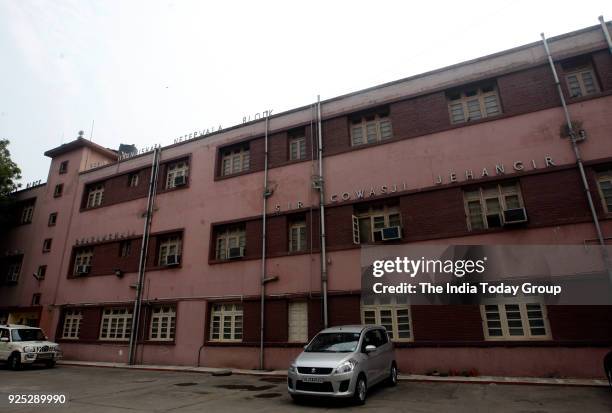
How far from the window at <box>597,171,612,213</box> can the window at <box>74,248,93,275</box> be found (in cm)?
2518

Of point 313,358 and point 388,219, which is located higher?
point 388,219

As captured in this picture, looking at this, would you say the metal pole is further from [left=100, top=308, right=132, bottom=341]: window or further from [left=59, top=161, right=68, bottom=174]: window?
[left=59, top=161, right=68, bottom=174]: window

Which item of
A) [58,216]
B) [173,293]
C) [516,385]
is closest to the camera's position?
[516,385]

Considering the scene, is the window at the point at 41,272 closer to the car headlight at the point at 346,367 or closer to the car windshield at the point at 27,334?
the car windshield at the point at 27,334

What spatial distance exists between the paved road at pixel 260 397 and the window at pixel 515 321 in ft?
6.62

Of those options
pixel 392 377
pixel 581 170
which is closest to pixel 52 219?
pixel 392 377

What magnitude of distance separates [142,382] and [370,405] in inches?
346

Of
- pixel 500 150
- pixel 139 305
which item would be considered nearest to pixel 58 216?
pixel 139 305

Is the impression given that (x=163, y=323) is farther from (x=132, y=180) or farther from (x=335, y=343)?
(x=335, y=343)

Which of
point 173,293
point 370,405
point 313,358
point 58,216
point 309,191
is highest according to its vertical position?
point 58,216

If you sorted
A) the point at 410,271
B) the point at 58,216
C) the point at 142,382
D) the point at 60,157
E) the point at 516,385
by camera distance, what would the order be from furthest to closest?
the point at 60,157 → the point at 58,216 → the point at 410,271 → the point at 142,382 → the point at 516,385

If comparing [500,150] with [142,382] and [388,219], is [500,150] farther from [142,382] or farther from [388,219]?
[142,382]

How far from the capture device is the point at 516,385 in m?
11.2

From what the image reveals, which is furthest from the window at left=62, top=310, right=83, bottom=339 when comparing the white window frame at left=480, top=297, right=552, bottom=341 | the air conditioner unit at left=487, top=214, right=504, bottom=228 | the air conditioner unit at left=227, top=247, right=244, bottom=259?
the air conditioner unit at left=487, top=214, right=504, bottom=228
